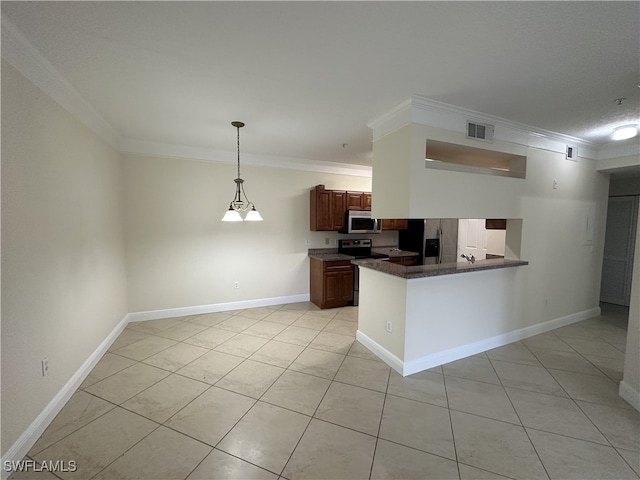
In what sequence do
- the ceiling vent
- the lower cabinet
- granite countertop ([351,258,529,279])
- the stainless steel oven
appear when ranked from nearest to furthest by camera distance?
granite countertop ([351,258,529,279])
the ceiling vent
the lower cabinet
the stainless steel oven

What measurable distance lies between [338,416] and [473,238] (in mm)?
4367

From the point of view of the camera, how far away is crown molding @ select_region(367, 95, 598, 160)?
8.04 ft

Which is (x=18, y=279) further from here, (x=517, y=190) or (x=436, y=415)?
(x=517, y=190)

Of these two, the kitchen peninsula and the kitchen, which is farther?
the kitchen

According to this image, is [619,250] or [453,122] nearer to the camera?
[453,122]

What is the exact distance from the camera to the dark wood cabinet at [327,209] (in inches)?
185

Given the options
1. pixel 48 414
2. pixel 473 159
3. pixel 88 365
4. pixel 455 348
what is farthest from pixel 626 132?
pixel 88 365

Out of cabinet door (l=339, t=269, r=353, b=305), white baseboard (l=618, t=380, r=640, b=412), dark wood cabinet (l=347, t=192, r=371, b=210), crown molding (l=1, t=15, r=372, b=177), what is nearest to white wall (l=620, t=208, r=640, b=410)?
white baseboard (l=618, t=380, r=640, b=412)

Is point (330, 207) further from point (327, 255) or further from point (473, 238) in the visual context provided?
point (473, 238)

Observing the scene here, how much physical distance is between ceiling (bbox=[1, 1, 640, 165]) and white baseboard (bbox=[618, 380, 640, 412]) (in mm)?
2573

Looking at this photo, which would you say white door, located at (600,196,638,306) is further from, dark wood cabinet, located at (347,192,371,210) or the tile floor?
dark wood cabinet, located at (347,192,371,210)

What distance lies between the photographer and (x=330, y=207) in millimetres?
4762

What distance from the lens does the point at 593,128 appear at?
10.2 ft

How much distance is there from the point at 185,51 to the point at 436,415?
10.7ft
